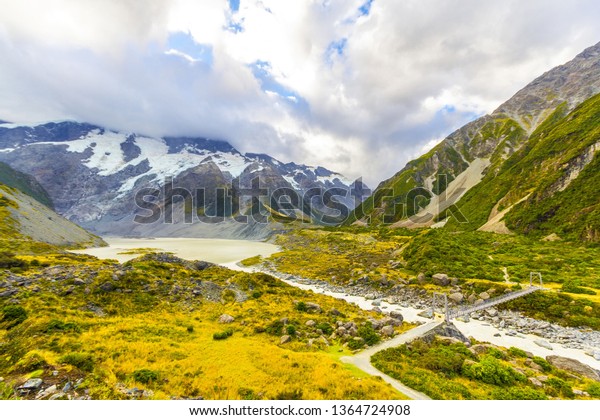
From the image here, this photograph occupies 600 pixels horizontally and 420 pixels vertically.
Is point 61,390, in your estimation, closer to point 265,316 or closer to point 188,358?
point 188,358

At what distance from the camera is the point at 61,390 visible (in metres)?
13.0

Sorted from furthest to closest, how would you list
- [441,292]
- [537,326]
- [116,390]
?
1. [441,292]
2. [537,326]
3. [116,390]

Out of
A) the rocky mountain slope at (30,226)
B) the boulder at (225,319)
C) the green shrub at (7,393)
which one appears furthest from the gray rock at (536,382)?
the rocky mountain slope at (30,226)

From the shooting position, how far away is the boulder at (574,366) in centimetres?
1883

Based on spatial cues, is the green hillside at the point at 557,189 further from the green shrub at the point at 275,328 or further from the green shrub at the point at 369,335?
the green shrub at the point at 275,328

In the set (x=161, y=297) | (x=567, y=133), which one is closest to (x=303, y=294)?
(x=161, y=297)

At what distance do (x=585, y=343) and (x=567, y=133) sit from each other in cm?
14297

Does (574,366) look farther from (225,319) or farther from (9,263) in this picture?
(9,263)

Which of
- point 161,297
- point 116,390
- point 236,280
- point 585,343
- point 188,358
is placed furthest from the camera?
point 236,280

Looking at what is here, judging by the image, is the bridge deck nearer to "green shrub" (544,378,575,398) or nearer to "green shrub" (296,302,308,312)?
"green shrub" (544,378,575,398)

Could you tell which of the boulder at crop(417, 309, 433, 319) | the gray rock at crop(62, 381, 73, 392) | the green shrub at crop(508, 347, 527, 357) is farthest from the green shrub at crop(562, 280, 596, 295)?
the gray rock at crop(62, 381, 73, 392)

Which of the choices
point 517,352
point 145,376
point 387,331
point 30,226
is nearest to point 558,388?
point 517,352

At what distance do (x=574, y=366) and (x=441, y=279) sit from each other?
81.1 ft

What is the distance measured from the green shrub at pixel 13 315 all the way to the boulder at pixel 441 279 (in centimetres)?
5221
